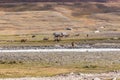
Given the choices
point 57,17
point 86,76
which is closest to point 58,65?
point 86,76

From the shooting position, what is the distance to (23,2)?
7466 inches

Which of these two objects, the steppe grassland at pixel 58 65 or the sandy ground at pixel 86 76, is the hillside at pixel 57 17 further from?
the sandy ground at pixel 86 76

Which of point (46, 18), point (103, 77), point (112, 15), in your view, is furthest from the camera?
point (112, 15)

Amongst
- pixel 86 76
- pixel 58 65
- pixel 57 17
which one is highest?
pixel 86 76

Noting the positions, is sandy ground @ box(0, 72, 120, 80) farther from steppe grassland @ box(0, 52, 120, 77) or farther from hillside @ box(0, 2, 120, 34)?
hillside @ box(0, 2, 120, 34)

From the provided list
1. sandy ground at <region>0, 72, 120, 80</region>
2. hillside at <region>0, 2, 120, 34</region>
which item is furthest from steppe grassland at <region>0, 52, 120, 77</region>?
hillside at <region>0, 2, 120, 34</region>

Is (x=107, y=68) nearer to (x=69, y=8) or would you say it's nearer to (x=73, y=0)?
(x=69, y=8)

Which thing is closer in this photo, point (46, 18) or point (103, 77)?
point (103, 77)

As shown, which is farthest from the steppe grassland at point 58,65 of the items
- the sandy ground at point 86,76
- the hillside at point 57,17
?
the hillside at point 57,17

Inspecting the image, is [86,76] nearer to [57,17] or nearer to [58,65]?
[58,65]

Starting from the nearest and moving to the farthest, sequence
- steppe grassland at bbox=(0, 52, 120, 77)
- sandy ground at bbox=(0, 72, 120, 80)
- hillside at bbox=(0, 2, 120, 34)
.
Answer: sandy ground at bbox=(0, 72, 120, 80) < steppe grassland at bbox=(0, 52, 120, 77) < hillside at bbox=(0, 2, 120, 34)

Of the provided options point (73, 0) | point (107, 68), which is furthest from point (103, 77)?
point (73, 0)

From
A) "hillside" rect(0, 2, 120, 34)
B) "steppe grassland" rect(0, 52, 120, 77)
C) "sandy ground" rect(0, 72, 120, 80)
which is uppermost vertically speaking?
"sandy ground" rect(0, 72, 120, 80)

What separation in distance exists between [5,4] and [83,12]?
1448 inches
